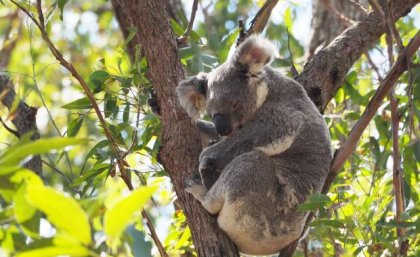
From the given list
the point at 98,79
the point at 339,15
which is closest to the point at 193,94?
the point at 98,79

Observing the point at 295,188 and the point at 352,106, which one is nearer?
the point at 295,188

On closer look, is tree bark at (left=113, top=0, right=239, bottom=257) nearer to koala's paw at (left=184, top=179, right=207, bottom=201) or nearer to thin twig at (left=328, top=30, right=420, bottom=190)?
koala's paw at (left=184, top=179, right=207, bottom=201)

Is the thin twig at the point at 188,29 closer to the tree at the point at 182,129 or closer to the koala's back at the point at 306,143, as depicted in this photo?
the tree at the point at 182,129

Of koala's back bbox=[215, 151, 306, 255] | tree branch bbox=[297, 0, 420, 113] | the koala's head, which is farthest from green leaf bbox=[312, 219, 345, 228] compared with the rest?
tree branch bbox=[297, 0, 420, 113]

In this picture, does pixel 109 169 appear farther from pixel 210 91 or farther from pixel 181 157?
pixel 210 91

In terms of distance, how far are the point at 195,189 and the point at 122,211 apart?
7.23ft

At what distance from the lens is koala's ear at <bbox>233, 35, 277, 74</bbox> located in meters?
4.19

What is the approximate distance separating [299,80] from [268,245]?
3.91 feet

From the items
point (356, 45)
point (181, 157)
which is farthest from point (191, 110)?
point (356, 45)

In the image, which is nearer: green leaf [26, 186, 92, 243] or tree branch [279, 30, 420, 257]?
green leaf [26, 186, 92, 243]

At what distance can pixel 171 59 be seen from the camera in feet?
12.2

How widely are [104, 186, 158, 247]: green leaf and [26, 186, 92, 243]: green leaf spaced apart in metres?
0.06

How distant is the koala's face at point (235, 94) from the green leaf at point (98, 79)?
0.77m

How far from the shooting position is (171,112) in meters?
3.66
